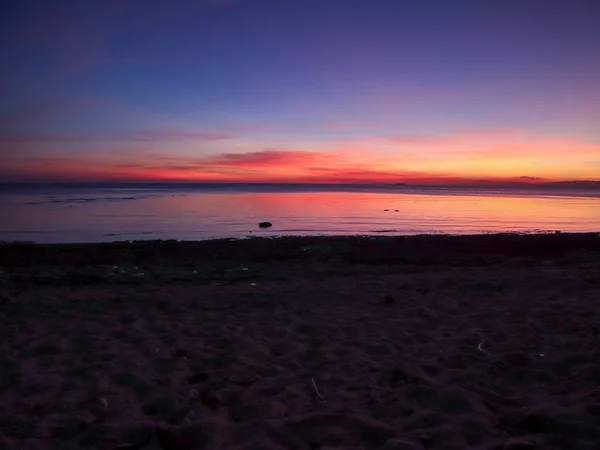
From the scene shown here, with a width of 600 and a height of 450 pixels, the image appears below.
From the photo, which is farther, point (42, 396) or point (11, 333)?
point (11, 333)

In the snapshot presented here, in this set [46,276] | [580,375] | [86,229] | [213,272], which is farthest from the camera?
[86,229]

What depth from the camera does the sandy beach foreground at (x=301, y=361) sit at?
11.6ft

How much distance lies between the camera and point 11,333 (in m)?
5.95

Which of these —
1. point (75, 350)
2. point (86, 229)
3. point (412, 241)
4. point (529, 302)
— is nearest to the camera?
point (75, 350)

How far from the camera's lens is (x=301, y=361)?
16.5 feet

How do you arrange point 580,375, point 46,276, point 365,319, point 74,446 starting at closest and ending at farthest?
point 74,446
point 580,375
point 365,319
point 46,276

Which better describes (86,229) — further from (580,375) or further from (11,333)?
(580,375)

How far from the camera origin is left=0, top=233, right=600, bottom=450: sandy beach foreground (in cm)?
354

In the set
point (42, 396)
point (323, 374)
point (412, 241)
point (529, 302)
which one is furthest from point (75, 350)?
point (412, 241)

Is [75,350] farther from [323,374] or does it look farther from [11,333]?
[323,374]

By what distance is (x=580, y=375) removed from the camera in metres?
4.47

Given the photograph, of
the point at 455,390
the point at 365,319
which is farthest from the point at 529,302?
the point at 455,390

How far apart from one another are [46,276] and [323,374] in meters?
8.14

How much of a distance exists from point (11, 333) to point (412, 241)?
12634 mm
